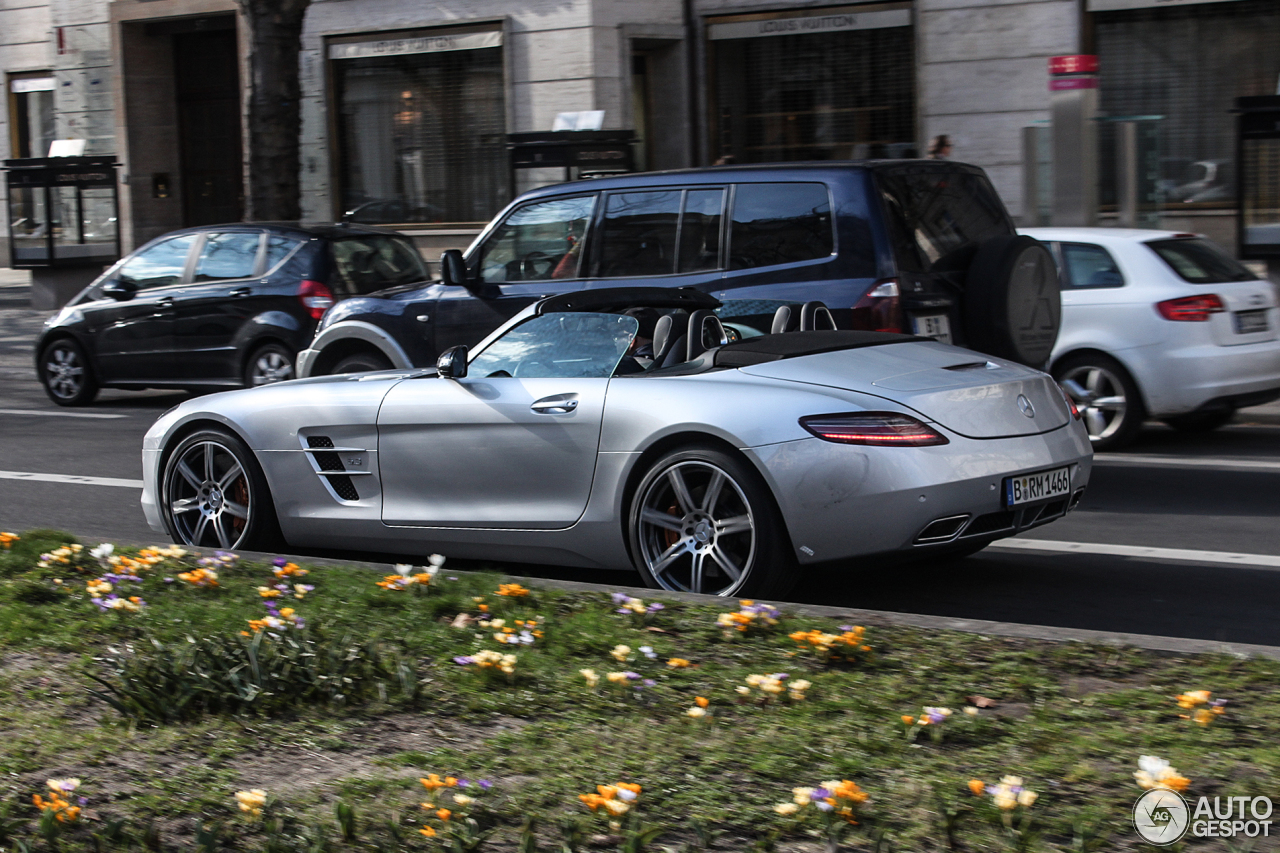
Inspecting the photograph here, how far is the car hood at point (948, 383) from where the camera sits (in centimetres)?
544

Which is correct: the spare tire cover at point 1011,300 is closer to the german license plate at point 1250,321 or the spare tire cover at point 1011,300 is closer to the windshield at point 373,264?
the german license plate at point 1250,321

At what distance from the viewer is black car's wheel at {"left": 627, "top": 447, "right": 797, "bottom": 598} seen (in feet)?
17.7

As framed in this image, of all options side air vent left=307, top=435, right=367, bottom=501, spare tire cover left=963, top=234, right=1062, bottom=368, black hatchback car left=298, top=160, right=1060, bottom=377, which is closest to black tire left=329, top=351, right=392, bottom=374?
black hatchback car left=298, top=160, right=1060, bottom=377

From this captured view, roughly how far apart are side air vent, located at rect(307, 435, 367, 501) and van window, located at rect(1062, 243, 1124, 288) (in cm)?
554

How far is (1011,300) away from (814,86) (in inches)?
500

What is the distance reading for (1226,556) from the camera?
259 inches

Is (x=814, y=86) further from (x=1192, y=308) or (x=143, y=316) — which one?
(x=1192, y=308)

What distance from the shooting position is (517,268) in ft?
30.8

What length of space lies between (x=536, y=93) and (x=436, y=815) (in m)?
18.0

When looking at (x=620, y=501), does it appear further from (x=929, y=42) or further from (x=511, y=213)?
(x=929, y=42)

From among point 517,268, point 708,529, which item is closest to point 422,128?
point 517,268

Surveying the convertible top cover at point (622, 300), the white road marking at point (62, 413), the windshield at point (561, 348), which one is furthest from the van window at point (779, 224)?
the white road marking at point (62, 413)

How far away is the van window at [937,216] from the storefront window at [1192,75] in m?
9.66

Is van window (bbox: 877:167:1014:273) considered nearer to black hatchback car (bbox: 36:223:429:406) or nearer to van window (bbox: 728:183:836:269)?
van window (bbox: 728:183:836:269)
